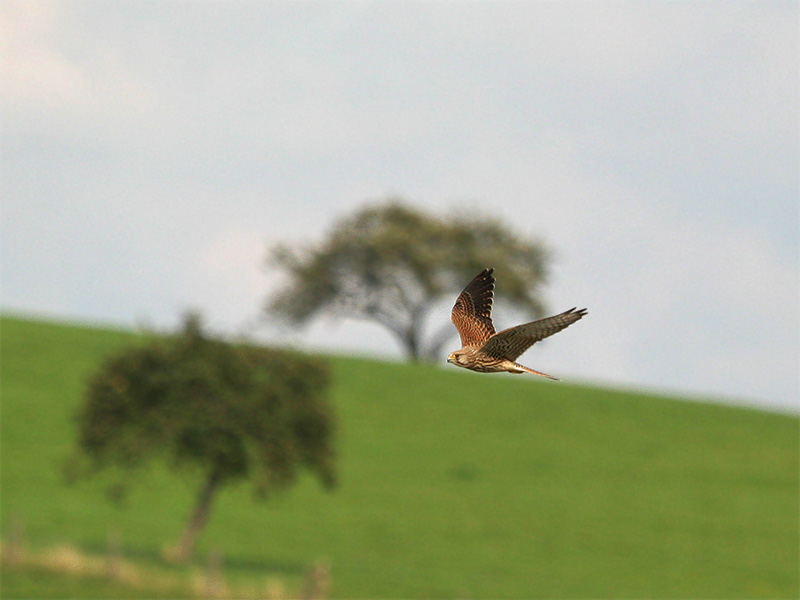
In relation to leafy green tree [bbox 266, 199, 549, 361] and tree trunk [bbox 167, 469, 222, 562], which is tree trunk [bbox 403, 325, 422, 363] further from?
tree trunk [bbox 167, 469, 222, 562]

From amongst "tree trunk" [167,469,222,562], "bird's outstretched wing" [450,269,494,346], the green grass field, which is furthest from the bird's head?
"tree trunk" [167,469,222,562]

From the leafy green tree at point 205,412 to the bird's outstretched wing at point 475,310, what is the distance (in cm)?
2593

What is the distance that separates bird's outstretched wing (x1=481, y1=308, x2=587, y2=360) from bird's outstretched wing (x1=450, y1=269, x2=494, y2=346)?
0.59 metres

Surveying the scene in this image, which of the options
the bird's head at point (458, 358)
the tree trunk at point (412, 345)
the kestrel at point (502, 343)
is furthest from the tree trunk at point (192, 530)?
the tree trunk at point (412, 345)

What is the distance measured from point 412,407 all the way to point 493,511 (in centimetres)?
1265

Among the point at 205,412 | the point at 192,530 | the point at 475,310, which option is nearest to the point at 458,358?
the point at 475,310

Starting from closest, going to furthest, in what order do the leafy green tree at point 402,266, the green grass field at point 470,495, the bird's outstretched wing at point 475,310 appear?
the bird's outstretched wing at point 475,310 < the green grass field at point 470,495 < the leafy green tree at point 402,266

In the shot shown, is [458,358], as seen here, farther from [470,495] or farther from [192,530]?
[470,495]

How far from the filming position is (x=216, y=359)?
102 ft

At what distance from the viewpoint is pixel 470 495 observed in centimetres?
4891

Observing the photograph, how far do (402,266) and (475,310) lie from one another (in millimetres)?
64653

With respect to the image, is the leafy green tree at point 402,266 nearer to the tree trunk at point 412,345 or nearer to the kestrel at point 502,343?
the tree trunk at point 412,345

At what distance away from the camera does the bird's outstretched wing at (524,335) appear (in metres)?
3.34

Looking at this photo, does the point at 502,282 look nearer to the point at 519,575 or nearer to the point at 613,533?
the point at 613,533
